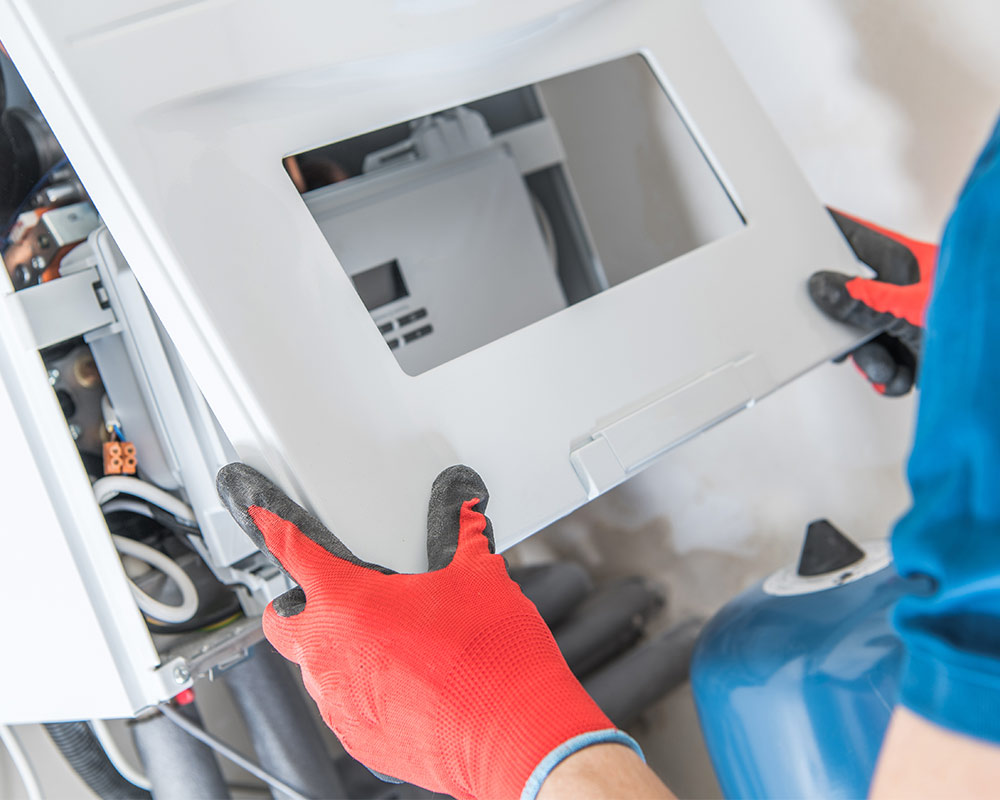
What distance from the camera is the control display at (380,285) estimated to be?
914mm

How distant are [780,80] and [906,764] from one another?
3.63 feet

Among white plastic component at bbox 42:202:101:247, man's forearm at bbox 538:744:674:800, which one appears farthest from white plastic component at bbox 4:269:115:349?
man's forearm at bbox 538:744:674:800

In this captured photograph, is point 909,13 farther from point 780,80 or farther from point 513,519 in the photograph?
point 513,519

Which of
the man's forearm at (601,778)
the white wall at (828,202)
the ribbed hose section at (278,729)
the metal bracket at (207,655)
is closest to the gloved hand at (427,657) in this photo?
the man's forearm at (601,778)

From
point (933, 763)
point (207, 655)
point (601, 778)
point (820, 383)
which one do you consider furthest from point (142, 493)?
point (820, 383)

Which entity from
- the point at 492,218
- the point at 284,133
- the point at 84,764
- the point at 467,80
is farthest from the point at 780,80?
the point at 84,764

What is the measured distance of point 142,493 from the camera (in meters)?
0.76

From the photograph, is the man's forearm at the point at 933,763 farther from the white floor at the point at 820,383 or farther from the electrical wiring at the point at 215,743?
the white floor at the point at 820,383

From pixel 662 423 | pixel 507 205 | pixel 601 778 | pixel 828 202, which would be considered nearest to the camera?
pixel 601 778

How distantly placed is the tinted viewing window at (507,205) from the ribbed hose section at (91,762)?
643mm

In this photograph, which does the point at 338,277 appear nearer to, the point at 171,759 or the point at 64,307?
the point at 64,307

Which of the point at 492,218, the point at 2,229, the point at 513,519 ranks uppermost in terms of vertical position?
the point at 2,229

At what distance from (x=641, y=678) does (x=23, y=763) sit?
34.4 inches

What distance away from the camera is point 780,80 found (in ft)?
4.04
